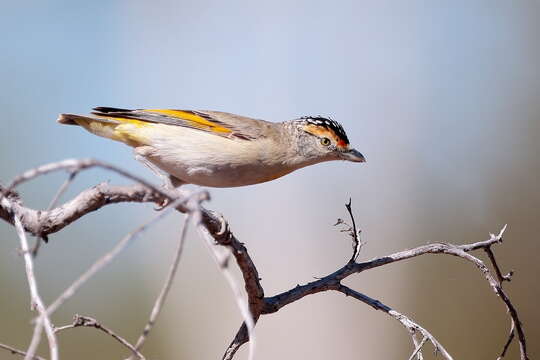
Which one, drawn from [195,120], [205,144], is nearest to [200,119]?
[195,120]

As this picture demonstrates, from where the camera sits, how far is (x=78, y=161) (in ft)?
6.01

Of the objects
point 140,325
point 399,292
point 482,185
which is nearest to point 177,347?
point 140,325

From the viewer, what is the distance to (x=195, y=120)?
547cm

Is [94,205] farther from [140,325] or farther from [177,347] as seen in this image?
[177,347]

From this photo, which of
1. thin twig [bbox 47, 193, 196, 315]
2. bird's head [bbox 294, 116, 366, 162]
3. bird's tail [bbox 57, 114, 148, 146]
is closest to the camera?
thin twig [bbox 47, 193, 196, 315]

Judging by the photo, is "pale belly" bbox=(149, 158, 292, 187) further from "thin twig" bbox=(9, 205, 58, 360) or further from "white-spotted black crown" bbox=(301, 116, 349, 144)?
"thin twig" bbox=(9, 205, 58, 360)

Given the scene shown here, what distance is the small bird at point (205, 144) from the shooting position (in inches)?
195

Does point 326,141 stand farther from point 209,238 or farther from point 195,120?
point 209,238

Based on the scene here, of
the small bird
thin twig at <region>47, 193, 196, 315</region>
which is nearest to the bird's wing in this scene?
the small bird

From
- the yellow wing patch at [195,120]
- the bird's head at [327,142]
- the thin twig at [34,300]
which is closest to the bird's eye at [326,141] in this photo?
the bird's head at [327,142]

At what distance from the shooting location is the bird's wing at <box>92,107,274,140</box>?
5.21m

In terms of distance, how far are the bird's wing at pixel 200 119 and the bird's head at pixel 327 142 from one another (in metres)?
0.43

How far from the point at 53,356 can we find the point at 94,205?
90 centimetres

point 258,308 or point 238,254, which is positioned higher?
point 238,254
